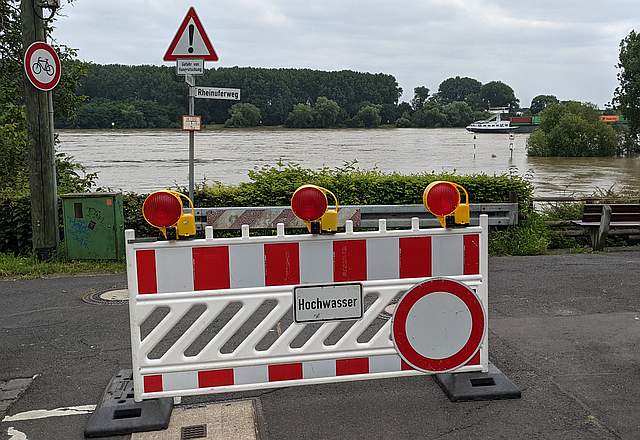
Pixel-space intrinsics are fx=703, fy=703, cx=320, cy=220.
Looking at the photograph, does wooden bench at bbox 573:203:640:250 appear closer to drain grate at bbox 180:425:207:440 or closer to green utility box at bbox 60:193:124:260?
green utility box at bbox 60:193:124:260

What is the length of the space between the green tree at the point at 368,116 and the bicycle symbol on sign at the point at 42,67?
3176 inches

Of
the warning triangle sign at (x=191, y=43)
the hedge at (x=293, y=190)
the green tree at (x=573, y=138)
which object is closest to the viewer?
the warning triangle sign at (x=191, y=43)

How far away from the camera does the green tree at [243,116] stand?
222 feet

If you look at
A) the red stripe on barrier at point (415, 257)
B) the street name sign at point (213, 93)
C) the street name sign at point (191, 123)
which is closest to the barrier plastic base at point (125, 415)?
the red stripe on barrier at point (415, 257)

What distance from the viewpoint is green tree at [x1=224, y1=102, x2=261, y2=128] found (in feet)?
222

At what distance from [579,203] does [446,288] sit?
8.65 meters

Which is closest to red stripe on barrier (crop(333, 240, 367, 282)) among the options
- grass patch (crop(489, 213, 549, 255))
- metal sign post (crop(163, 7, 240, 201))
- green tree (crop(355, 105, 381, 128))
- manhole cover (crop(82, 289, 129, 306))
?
manhole cover (crop(82, 289, 129, 306))

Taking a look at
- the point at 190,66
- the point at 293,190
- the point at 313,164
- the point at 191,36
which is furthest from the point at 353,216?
the point at 313,164

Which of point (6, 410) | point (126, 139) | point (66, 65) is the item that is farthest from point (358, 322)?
point (126, 139)

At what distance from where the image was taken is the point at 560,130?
61.7 m

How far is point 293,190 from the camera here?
389 inches

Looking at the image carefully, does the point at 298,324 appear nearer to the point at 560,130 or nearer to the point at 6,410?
the point at 6,410

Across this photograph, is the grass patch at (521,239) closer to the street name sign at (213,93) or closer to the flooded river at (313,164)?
the street name sign at (213,93)

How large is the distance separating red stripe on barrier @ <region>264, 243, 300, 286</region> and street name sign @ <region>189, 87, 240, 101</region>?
438 centimetres
